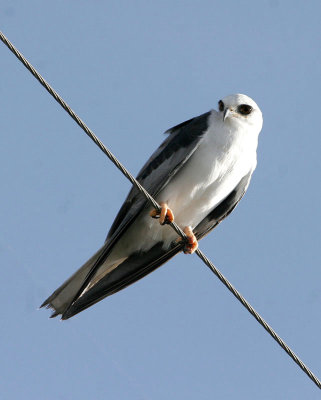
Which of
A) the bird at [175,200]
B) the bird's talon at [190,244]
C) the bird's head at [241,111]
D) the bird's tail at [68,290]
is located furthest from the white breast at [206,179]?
the bird's tail at [68,290]

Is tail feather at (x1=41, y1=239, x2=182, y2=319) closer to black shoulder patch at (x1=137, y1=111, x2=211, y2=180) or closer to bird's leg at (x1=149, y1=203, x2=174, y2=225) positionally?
bird's leg at (x1=149, y1=203, x2=174, y2=225)

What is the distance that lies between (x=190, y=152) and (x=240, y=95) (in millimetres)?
1117

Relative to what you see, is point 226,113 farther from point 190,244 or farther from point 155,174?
point 190,244

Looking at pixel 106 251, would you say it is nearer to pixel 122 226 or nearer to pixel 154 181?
pixel 122 226

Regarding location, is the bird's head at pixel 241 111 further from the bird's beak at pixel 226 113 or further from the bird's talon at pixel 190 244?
the bird's talon at pixel 190 244

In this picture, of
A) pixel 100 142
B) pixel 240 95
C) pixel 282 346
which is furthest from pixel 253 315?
pixel 240 95

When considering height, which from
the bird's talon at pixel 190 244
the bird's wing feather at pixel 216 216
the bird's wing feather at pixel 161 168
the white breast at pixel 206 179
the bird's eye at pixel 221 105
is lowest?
the bird's wing feather at pixel 216 216

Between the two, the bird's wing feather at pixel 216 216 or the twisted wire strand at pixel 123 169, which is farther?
the bird's wing feather at pixel 216 216

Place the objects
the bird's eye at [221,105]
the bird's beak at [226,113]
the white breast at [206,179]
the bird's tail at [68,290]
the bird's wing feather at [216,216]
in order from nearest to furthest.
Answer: the bird's tail at [68,290]
the white breast at [206,179]
the bird's beak at [226,113]
the bird's wing feather at [216,216]
the bird's eye at [221,105]

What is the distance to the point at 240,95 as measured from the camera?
7.07m

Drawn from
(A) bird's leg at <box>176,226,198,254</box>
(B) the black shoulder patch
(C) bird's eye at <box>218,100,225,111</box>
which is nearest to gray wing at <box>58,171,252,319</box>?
(A) bird's leg at <box>176,226,198,254</box>

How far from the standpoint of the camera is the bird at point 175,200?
613cm

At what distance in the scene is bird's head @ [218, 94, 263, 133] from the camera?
6.63 metres

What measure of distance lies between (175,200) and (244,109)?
43.5 inches
